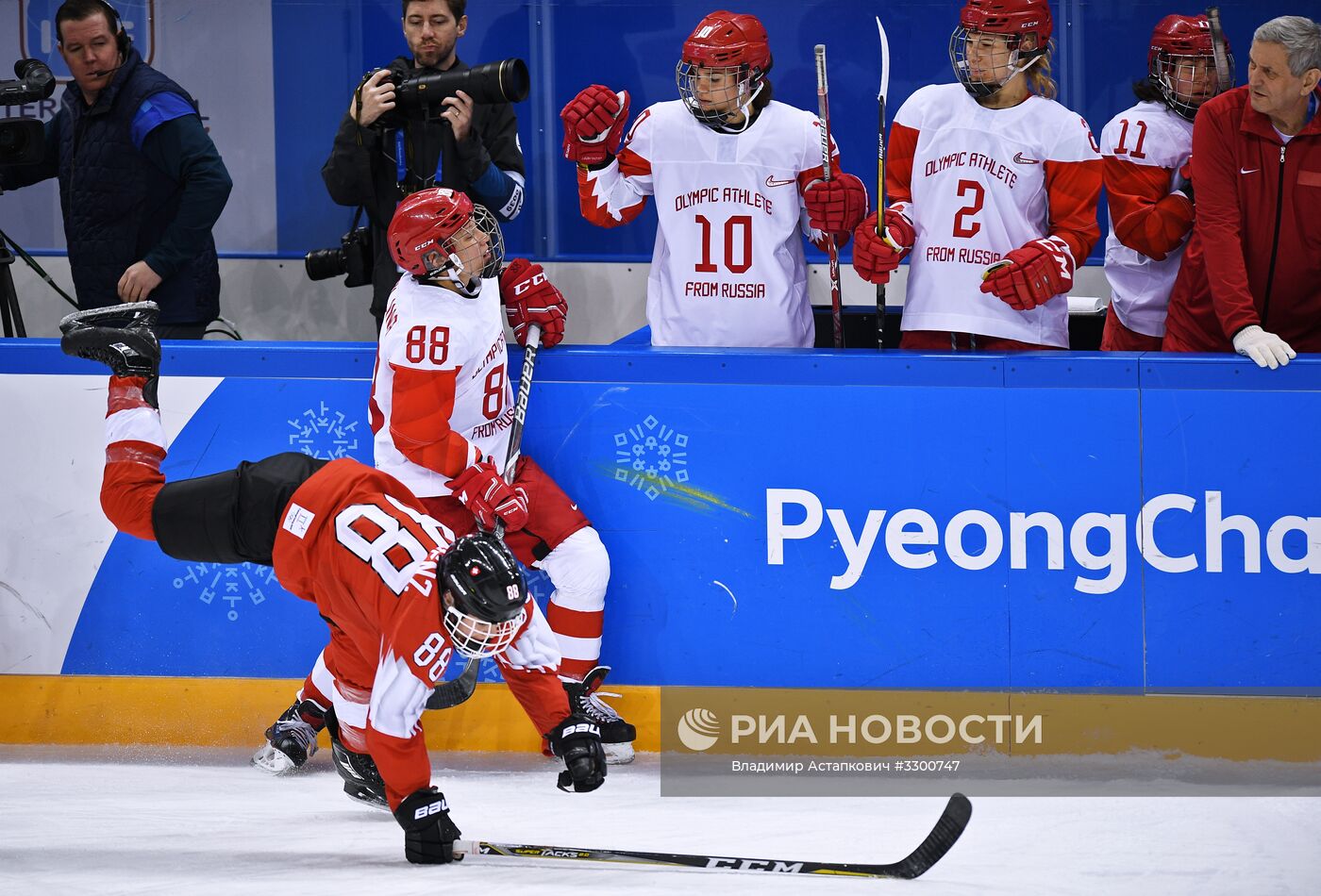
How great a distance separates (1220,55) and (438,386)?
88.3 inches

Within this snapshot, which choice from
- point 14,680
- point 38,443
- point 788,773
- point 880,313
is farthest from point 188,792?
point 880,313

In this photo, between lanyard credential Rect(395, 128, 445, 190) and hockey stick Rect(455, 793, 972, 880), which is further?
lanyard credential Rect(395, 128, 445, 190)

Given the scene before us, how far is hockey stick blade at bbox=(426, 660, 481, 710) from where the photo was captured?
153 inches

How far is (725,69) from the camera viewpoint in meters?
4.11

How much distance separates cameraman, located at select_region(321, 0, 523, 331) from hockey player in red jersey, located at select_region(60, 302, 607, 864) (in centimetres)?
75

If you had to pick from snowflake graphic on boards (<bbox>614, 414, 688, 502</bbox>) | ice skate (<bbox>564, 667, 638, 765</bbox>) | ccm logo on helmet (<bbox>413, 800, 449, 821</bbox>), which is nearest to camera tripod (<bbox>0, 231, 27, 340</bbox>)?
A: snowflake graphic on boards (<bbox>614, 414, 688, 502</bbox>)

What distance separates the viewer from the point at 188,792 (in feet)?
12.6

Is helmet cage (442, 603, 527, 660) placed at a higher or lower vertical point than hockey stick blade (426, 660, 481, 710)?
higher

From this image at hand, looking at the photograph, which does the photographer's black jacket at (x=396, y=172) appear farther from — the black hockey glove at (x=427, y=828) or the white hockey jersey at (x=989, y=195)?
the black hockey glove at (x=427, y=828)

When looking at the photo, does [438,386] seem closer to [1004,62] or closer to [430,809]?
[430,809]

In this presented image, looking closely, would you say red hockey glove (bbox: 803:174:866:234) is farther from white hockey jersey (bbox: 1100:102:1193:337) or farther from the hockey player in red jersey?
the hockey player in red jersey

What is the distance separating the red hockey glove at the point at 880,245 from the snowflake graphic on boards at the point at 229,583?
1.72 meters

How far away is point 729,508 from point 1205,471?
3.85ft

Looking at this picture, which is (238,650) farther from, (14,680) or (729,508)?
(729,508)
